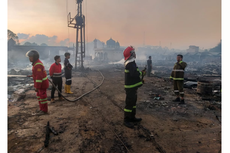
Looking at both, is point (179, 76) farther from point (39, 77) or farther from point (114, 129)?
point (39, 77)

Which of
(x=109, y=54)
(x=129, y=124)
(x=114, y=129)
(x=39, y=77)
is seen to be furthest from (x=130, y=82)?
(x=109, y=54)

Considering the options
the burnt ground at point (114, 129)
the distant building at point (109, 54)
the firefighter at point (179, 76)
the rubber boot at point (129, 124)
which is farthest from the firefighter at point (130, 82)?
the distant building at point (109, 54)

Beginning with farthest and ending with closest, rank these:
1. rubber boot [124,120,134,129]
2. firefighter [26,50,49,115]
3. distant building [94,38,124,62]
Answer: distant building [94,38,124,62] → firefighter [26,50,49,115] → rubber boot [124,120,134,129]

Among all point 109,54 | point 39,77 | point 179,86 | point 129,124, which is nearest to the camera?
point 129,124

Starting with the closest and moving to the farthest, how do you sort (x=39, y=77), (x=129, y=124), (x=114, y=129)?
(x=114, y=129) < (x=129, y=124) < (x=39, y=77)

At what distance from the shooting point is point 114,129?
3.47 metres

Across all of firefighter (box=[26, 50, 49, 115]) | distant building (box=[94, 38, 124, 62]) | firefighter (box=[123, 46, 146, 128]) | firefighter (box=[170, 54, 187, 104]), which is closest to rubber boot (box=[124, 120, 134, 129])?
firefighter (box=[123, 46, 146, 128])

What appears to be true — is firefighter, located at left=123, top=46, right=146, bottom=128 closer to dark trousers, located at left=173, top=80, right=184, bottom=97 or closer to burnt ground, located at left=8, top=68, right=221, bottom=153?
burnt ground, located at left=8, top=68, right=221, bottom=153

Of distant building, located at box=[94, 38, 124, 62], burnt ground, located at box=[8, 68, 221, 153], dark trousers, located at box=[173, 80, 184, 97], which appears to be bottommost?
burnt ground, located at box=[8, 68, 221, 153]

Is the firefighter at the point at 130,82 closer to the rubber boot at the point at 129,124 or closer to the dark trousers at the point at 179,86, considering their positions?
the rubber boot at the point at 129,124


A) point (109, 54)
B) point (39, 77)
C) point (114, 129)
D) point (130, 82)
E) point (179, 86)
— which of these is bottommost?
point (114, 129)

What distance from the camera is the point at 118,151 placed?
2.63 meters

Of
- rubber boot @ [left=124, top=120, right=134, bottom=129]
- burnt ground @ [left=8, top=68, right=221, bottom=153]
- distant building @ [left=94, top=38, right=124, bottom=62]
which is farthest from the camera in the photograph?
distant building @ [left=94, top=38, right=124, bottom=62]

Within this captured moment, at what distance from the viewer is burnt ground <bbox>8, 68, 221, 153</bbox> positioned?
2.74 meters
